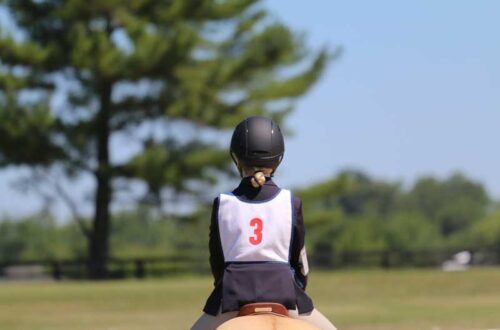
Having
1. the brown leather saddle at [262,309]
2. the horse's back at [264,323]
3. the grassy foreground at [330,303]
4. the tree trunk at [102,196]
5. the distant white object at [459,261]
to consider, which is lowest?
the horse's back at [264,323]

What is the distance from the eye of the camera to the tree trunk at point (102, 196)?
4272cm

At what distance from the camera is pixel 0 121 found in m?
43.1

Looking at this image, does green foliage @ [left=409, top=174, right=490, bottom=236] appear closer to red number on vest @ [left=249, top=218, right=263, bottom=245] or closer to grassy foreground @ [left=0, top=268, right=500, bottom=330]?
grassy foreground @ [left=0, top=268, right=500, bottom=330]

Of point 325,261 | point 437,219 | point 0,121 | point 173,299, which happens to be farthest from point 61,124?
point 437,219

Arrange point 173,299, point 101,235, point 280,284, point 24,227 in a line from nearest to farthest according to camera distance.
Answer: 1. point 280,284
2. point 173,299
3. point 101,235
4. point 24,227

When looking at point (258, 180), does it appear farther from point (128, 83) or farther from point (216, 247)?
point (128, 83)

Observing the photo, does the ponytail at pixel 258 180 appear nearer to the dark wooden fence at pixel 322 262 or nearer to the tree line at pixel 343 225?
the dark wooden fence at pixel 322 262

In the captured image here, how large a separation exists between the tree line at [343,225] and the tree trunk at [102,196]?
1651 mm

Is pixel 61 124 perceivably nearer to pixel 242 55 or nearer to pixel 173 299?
pixel 242 55

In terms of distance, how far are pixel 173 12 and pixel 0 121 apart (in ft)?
23.5

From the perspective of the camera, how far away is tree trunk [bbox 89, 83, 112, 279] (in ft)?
140

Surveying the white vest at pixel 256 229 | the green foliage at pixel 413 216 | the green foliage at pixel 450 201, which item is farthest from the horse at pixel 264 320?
the green foliage at pixel 450 201

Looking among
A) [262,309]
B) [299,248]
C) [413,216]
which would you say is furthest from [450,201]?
[262,309]

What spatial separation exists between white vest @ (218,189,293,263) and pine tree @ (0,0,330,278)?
3726cm
